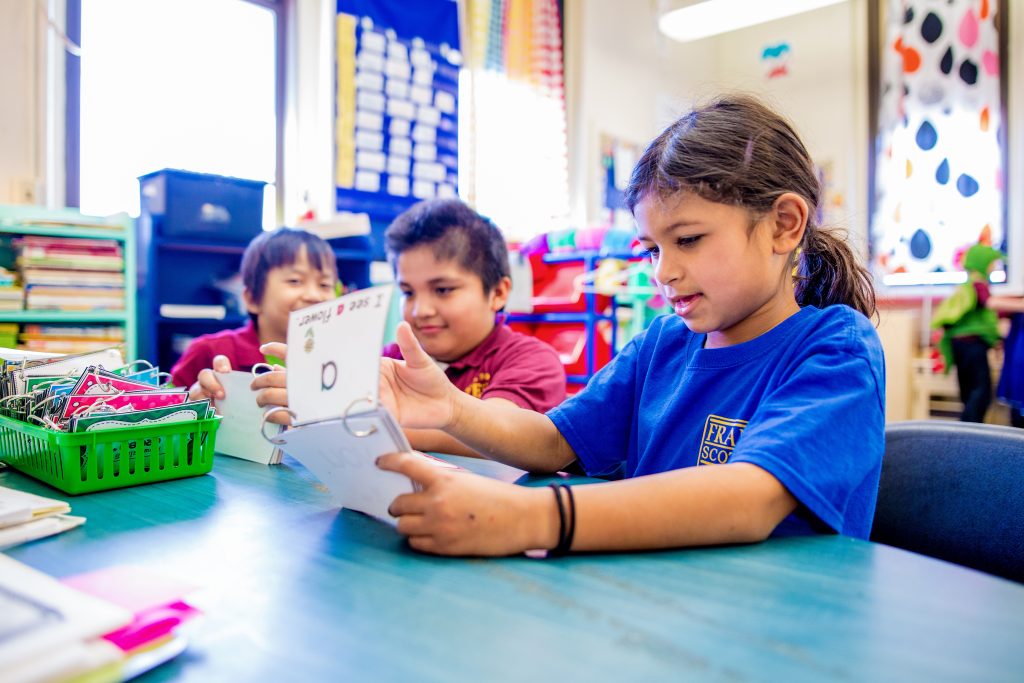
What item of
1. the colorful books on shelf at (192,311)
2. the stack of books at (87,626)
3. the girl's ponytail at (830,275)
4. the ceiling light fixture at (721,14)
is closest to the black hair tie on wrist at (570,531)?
the stack of books at (87,626)

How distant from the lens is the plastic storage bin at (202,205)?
2865 mm

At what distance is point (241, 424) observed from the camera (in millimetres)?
1022

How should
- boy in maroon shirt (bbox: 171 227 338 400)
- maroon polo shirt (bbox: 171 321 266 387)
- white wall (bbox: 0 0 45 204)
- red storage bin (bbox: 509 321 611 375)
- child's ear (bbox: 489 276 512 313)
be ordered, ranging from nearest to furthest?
child's ear (bbox: 489 276 512 313)
maroon polo shirt (bbox: 171 321 266 387)
boy in maroon shirt (bbox: 171 227 338 400)
white wall (bbox: 0 0 45 204)
red storage bin (bbox: 509 321 611 375)

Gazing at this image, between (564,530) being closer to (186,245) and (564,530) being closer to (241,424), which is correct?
(241,424)

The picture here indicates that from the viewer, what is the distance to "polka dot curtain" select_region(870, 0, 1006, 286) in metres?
4.85

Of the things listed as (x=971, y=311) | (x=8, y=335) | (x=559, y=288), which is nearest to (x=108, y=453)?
(x=8, y=335)

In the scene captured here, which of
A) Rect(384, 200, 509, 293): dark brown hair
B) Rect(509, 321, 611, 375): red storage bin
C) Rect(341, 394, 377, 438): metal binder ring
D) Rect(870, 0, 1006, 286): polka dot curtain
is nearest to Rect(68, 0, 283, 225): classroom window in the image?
Rect(509, 321, 611, 375): red storage bin

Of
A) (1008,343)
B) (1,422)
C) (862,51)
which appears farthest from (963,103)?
(1,422)

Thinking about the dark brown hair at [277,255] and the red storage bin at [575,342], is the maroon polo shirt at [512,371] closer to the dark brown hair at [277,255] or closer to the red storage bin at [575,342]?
the dark brown hair at [277,255]

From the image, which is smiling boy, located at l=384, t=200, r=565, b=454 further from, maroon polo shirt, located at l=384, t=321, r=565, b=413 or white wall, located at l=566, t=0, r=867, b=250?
white wall, located at l=566, t=0, r=867, b=250

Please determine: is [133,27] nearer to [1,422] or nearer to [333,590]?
[1,422]

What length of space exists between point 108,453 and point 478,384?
2.52ft

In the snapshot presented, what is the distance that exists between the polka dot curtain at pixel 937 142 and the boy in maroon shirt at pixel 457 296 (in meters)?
4.56

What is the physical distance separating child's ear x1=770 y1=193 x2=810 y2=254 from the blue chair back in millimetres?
299
